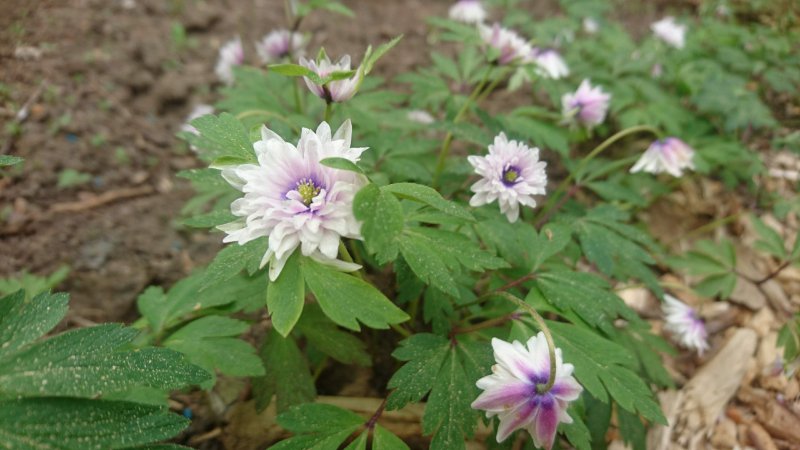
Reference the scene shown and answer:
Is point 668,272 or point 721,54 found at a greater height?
point 721,54

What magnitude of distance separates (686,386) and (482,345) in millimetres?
1150

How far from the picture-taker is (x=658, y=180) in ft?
9.59

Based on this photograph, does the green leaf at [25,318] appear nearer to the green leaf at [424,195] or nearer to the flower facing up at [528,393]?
the green leaf at [424,195]

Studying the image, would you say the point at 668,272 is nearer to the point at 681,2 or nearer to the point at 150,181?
the point at 150,181

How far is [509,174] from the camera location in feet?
5.18

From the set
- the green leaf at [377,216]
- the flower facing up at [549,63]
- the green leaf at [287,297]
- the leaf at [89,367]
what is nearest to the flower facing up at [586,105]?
the flower facing up at [549,63]

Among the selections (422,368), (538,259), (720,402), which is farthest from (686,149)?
(422,368)

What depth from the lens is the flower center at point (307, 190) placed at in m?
1.19

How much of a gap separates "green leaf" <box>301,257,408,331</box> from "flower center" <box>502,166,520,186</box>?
581mm

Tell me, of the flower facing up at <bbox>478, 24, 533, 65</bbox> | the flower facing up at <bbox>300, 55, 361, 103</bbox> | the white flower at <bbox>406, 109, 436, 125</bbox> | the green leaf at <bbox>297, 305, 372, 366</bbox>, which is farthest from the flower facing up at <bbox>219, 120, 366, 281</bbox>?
the white flower at <bbox>406, 109, 436, 125</bbox>

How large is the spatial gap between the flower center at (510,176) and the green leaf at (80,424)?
1014 mm

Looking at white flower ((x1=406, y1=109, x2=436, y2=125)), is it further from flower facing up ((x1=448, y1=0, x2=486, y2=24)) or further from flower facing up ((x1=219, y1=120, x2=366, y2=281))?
flower facing up ((x1=219, y1=120, x2=366, y2=281))

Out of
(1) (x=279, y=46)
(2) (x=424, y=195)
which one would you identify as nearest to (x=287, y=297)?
(2) (x=424, y=195)

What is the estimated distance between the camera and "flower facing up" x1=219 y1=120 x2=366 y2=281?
1.14m
